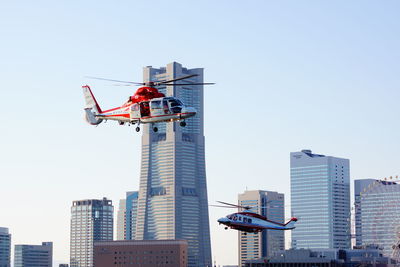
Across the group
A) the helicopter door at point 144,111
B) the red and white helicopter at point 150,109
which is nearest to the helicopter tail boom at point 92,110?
the red and white helicopter at point 150,109

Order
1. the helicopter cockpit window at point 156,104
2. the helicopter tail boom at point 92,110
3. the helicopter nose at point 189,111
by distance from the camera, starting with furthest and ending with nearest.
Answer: the helicopter tail boom at point 92,110 → the helicopter cockpit window at point 156,104 → the helicopter nose at point 189,111

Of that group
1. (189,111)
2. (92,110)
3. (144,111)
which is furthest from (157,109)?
(92,110)

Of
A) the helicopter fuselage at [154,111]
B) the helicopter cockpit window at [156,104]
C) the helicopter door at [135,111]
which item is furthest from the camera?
the helicopter door at [135,111]

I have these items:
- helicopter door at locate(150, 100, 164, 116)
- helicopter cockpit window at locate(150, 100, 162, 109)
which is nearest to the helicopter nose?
helicopter door at locate(150, 100, 164, 116)

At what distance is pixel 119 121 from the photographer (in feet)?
570

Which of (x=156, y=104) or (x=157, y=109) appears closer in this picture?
(x=157, y=109)

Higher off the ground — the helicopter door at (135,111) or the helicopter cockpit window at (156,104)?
the helicopter cockpit window at (156,104)

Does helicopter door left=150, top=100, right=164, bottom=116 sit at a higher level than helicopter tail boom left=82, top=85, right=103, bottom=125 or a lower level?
lower

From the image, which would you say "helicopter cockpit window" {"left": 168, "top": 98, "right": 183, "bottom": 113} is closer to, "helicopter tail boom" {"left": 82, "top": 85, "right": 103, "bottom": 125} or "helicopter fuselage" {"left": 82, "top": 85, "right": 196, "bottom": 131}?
"helicopter fuselage" {"left": 82, "top": 85, "right": 196, "bottom": 131}

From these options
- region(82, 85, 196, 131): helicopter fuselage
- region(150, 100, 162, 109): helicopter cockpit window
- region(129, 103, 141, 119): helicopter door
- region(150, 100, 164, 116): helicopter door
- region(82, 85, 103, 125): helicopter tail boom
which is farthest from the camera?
region(82, 85, 103, 125): helicopter tail boom

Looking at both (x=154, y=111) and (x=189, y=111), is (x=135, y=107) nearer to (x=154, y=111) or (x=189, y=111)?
(x=154, y=111)

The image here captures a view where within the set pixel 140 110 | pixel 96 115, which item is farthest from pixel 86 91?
pixel 140 110

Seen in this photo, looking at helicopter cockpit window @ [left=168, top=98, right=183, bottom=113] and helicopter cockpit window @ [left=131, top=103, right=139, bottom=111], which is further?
helicopter cockpit window @ [left=131, top=103, right=139, bottom=111]

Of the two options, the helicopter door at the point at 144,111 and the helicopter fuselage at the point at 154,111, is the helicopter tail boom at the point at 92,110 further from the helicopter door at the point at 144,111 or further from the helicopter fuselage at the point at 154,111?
the helicopter door at the point at 144,111
